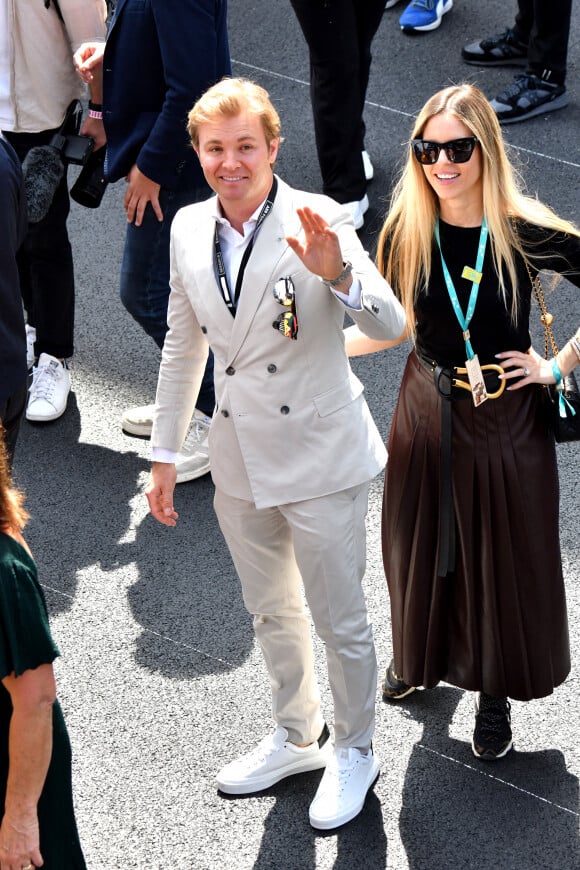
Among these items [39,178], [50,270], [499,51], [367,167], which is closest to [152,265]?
[39,178]

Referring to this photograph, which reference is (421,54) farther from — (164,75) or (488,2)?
(164,75)

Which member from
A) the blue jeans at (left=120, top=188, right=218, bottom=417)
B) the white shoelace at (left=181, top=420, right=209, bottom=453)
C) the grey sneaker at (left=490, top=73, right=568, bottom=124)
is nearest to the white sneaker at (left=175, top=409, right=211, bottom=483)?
the white shoelace at (left=181, top=420, right=209, bottom=453)

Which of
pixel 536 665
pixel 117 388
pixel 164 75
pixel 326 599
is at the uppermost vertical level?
pixel 164 75

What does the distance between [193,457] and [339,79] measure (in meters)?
1.87

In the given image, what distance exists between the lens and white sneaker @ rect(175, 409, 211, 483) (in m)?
4.62

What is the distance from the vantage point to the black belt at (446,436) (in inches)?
124

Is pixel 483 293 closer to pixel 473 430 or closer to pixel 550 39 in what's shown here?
pixel 473 430

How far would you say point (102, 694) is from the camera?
12.4ft

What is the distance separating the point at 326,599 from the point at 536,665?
629mm

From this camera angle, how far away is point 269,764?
3.44 meters

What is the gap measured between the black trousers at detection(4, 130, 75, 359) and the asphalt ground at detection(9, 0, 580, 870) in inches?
10.2

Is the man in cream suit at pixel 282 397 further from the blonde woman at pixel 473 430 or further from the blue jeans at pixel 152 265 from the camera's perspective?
the blue jeans at pixel 152 265

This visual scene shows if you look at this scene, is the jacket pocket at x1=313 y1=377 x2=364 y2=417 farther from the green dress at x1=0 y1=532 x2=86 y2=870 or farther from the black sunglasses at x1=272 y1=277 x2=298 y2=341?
the green dress at x1=0 y1=532 x2=86 y2=870

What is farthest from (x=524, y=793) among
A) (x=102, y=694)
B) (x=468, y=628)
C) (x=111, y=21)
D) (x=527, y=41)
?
(x=527, y=41)
